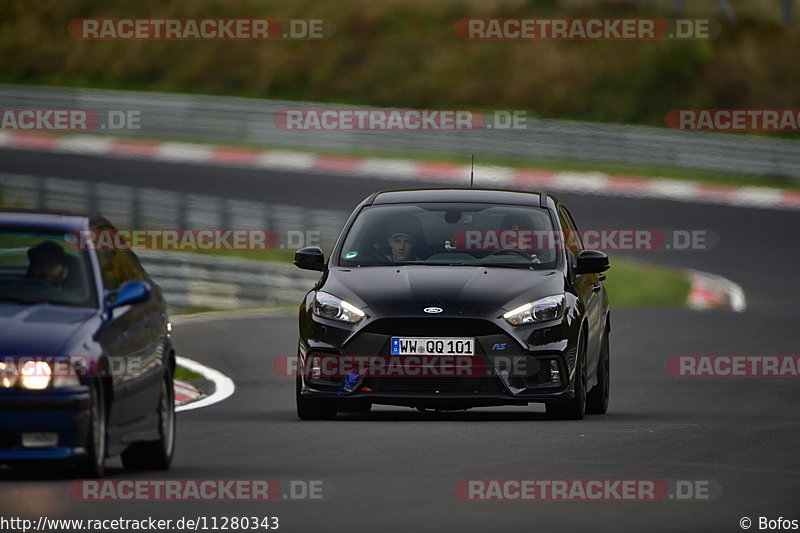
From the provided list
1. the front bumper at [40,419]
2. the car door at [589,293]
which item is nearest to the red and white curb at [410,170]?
the car door at [589,293]

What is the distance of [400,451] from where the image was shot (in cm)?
1149

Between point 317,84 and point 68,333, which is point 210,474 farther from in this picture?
point 317,84

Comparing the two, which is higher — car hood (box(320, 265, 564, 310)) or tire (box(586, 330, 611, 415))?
car hood (box(320, 265, 564, 310))

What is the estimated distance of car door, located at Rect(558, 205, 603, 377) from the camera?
45.8 ft

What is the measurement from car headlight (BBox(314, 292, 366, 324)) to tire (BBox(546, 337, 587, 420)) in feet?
4.98

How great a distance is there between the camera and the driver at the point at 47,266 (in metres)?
10.4

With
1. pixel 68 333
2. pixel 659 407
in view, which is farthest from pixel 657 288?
pixel 68 333

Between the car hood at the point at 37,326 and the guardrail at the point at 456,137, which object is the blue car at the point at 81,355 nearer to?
the car hood at the point at 37,326

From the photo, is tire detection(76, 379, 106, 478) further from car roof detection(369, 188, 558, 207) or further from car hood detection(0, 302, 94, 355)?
car roof detection(369, 188, 558, 207)

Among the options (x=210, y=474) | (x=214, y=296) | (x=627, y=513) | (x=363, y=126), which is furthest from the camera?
(x=363, y=126)

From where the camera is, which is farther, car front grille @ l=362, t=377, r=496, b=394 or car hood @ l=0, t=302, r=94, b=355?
car front grille @ l=362, t=377, r=496, b=394

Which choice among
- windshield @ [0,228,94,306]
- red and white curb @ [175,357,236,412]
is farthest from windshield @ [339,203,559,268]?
windshield @ [0,228,94,306]

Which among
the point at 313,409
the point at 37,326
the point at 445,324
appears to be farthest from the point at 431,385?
the point at 37,326

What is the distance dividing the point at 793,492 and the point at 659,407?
564 centimetres
